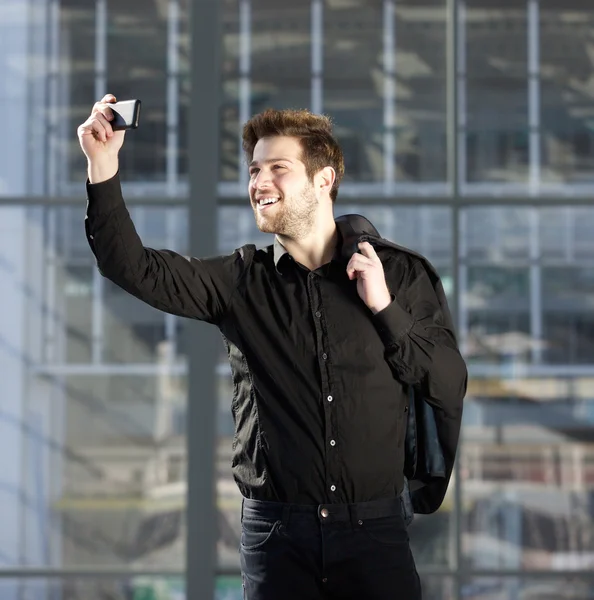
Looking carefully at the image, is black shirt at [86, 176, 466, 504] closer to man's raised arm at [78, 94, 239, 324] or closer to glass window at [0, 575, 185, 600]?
man's raised arm at [78, 94, 239, 324]

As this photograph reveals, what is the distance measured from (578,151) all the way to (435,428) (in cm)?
248

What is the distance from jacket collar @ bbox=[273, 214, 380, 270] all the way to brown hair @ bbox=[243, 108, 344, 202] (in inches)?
5.2

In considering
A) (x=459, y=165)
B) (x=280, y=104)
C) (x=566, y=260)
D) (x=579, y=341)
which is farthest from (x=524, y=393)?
(x=280, y=104)

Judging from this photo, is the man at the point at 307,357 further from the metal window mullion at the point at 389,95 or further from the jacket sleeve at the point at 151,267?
the metal window mullion at the point at 389,95

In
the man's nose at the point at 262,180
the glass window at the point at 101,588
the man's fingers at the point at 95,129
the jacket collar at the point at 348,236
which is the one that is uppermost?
the man's fingers at the point at 95,129

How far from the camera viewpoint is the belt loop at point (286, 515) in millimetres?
2053

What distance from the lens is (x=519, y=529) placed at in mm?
4250

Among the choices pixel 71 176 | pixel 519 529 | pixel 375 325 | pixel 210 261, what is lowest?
pixel 519 529

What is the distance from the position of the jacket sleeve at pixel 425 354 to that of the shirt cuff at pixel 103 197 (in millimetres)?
578

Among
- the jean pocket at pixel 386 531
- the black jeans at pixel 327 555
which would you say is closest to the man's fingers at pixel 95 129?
the black jeans at pixel 327 555

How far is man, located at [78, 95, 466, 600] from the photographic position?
2.04 meters

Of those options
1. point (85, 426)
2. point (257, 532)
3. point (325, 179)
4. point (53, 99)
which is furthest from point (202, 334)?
point (257, 532)

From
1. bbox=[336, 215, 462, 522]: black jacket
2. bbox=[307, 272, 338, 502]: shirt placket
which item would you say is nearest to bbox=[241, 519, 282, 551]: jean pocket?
bbox=[307, 272, 338, 502]: shirt placket

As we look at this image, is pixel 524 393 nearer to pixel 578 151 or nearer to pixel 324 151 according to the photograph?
pixel 578 151
